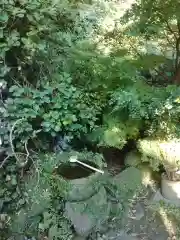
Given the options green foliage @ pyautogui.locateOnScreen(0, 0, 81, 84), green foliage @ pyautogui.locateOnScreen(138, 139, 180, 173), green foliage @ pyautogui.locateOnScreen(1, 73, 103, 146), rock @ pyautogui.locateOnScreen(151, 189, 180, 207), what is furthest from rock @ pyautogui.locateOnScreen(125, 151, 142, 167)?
green foliage @ pyautogui.locateOnScreen(0, 0, 81, 84)

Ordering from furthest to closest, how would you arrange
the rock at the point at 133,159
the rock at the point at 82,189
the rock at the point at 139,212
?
1. the rock at the point at 133,159
2. the rock at the point at 139,212
3. the rock at the point at 82,189

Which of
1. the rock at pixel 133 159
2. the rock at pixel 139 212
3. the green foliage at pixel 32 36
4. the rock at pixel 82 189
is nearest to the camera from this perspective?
the rock at pixel 82 189

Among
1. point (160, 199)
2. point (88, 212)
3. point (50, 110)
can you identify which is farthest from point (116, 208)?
point (50, 110)

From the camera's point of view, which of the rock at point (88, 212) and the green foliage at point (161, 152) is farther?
the green foliage at point (161, 152)

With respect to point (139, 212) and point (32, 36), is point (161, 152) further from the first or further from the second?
point (32, 36)

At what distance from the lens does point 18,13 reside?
261 centimetres

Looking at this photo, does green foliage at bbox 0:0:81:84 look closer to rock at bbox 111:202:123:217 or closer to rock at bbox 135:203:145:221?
rock at bbox 111:202:123:217

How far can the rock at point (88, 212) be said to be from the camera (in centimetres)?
252

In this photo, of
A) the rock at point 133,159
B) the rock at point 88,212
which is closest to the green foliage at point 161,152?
the rock at point 133,159

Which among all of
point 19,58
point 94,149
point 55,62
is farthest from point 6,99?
point 94,149

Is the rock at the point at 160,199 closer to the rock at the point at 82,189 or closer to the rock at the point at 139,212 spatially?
the rock at the point at 139,212

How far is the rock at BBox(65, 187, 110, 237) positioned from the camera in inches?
99.0

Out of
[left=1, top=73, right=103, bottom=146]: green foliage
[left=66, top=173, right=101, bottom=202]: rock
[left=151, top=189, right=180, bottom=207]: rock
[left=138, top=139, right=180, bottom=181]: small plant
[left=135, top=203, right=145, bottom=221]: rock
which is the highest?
[left=1, top=73, right=103, bottom=146]: green foliage

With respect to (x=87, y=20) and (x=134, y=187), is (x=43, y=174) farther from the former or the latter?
(x=87, y=20)
